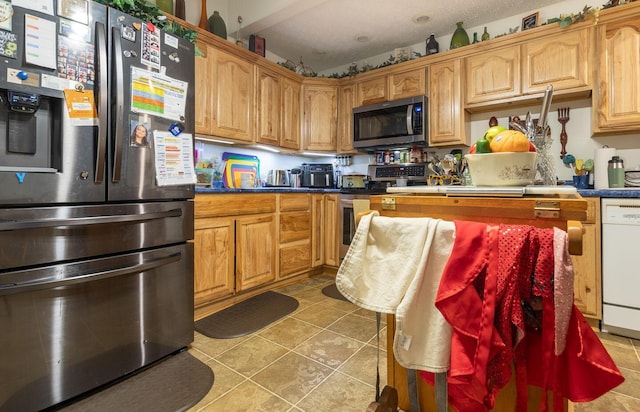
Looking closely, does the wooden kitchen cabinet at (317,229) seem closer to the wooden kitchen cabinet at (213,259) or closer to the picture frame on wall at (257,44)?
the wooden kitchen cabinet at (213,259)

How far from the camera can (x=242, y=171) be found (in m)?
3.32

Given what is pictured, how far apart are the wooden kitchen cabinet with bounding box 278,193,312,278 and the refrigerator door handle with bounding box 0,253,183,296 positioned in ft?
4.23

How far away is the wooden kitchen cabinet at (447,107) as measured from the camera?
2.95 meters

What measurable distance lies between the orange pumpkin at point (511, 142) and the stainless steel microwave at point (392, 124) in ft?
7.39

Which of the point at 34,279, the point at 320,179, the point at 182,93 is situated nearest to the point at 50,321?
the point at 34,279

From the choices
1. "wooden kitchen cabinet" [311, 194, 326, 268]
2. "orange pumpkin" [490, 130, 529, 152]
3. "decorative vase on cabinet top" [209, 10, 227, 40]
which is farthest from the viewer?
"wooden kitchen cabinet" [311, 194, 326, 268]

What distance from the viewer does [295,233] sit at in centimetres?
299

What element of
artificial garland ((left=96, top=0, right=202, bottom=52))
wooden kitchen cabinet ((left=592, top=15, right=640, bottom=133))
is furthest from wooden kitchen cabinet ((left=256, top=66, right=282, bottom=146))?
wooden kitchen cabinet ((left=592, top=15, right=640, bottom=133))

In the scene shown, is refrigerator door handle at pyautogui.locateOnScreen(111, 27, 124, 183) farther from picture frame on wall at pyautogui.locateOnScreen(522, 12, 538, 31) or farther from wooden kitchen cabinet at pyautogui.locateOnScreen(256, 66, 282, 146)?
picture frame on wall at pyautogui.locateOnScreen(522, 12, 538, 31)

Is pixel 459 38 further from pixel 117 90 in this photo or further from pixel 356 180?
pixel 117 90

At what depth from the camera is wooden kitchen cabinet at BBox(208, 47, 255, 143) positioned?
2686mm

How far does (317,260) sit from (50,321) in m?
2.26

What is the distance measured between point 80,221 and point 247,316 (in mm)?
1260

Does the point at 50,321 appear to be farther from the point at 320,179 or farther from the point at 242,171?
the point at 320,179
